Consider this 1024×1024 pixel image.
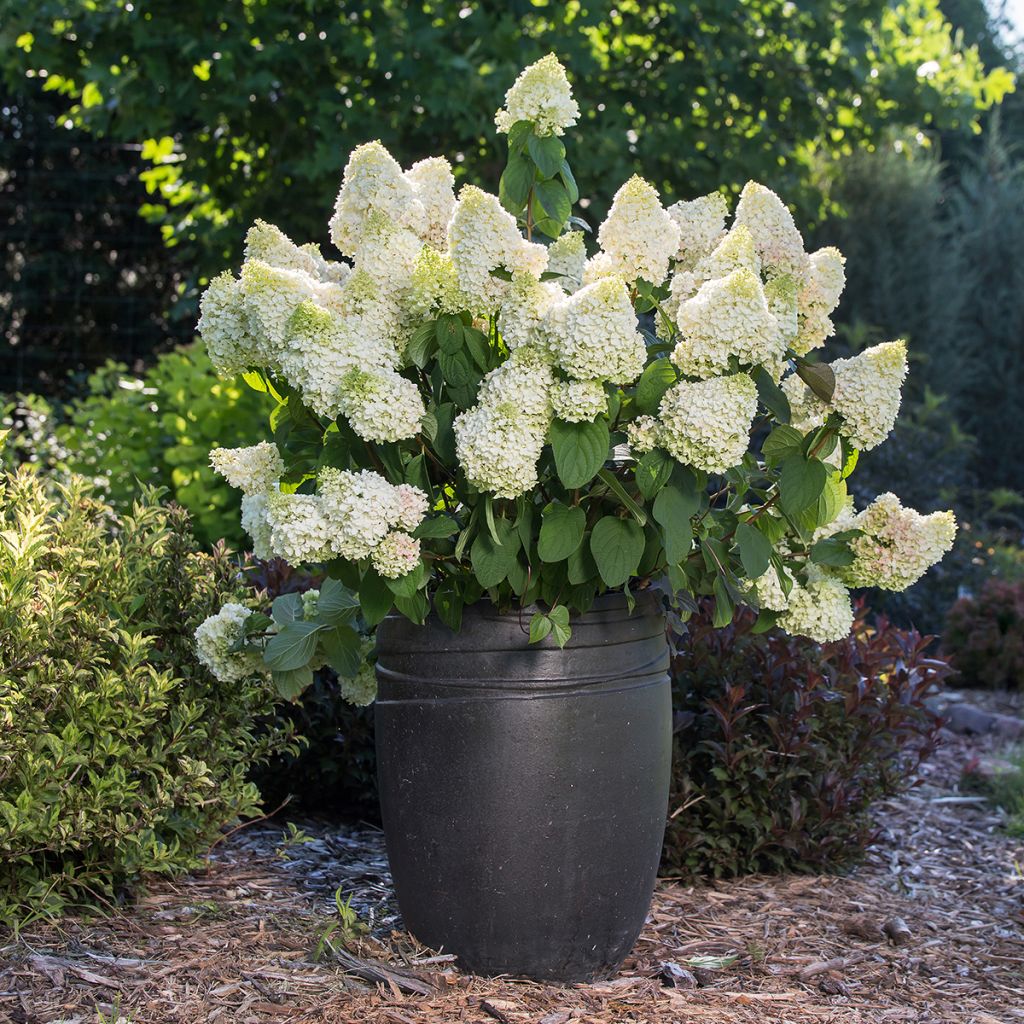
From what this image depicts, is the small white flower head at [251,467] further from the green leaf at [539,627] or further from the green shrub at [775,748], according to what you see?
the green shrub at [775,748]

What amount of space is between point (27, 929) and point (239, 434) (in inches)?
102

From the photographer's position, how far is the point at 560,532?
Answer: 2080 millimetres

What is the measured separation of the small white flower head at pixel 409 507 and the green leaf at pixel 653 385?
1.37ft

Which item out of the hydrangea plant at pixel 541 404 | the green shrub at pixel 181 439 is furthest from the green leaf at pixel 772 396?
the green shrub at pixel 181 439

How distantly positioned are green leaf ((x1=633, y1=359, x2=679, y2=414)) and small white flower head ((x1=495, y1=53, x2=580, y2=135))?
445 millimetres

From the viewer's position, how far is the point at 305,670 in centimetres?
235

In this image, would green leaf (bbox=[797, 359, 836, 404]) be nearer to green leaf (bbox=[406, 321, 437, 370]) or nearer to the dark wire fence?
green leaf (bbox=[406, 321, 437, 370])

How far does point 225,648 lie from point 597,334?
107cm

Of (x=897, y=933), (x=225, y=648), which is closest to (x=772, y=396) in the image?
(x=225, y=648)

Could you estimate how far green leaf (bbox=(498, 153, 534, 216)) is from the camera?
216 centimetres

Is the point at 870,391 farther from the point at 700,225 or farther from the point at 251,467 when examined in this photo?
the point at 251,467

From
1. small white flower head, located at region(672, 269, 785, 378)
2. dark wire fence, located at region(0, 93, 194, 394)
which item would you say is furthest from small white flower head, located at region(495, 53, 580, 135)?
dark wire fence, located at region(0, 93, 194, 394)

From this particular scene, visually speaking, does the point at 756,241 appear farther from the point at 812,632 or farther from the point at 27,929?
the point at 27,929

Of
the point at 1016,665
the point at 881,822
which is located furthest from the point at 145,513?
the point at 1016,665
